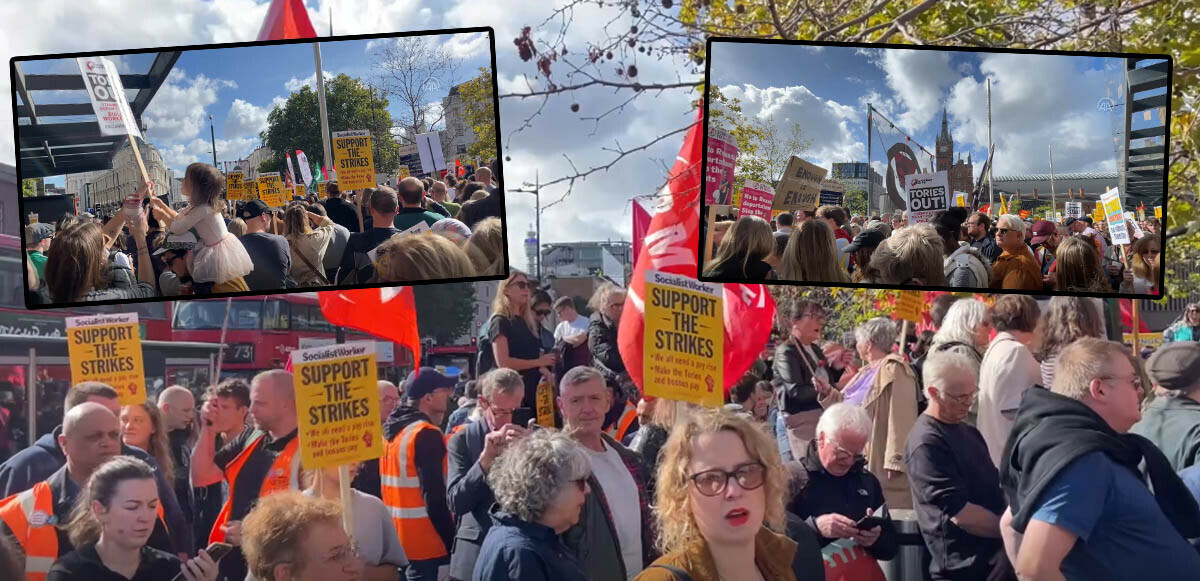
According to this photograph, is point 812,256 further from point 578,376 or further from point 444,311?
point 444,311

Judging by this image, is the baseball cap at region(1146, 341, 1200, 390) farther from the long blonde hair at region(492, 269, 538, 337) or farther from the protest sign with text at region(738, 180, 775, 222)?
the long blonde hair at region(492, 269, 538, 337)

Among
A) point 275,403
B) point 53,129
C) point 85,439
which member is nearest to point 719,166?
point 275,403

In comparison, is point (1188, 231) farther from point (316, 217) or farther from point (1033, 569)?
point (316, 217)

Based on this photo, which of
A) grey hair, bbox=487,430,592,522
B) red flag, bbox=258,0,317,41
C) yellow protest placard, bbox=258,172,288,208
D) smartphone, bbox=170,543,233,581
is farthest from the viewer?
red flag, bbox=258,0,317,41

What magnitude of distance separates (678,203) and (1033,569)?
6.96ft

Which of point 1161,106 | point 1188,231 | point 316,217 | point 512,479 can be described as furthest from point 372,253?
→ point 1188,231

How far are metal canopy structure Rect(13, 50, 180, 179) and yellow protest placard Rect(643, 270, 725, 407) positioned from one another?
7.88ft

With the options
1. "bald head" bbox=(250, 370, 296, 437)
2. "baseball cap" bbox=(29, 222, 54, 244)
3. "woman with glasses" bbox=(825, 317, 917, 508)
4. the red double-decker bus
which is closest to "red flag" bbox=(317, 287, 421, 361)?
the red double-decker bus

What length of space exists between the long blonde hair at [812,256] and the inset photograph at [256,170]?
122 centimetres

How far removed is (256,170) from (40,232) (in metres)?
0.86

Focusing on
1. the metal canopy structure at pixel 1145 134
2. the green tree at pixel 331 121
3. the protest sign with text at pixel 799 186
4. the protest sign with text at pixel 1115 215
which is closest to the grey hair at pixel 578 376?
the protest sign with text at pixel 799 186

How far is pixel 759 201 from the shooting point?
545cm

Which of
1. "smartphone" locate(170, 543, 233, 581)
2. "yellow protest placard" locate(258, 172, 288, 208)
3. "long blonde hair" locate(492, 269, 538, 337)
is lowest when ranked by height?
"smartphone" locate(170, 543, 233, 581)

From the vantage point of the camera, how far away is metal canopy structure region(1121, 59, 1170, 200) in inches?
213
